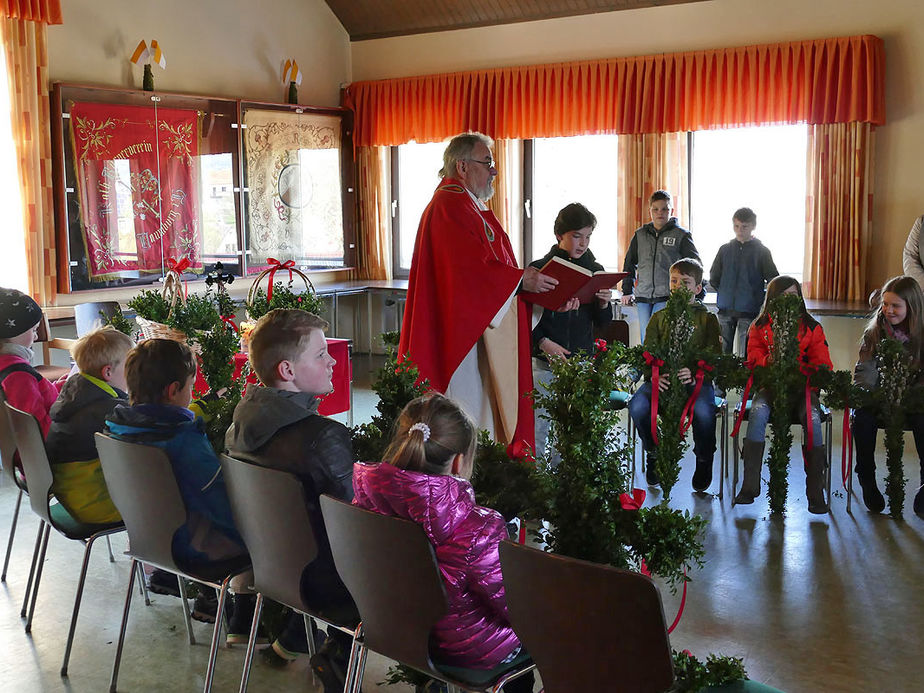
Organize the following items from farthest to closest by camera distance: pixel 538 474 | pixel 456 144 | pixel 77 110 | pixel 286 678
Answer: pixel 77 110 < pixel 456 144 < pixel 286 678 < pixel 538 474

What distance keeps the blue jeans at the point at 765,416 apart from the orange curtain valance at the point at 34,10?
17.1 feet

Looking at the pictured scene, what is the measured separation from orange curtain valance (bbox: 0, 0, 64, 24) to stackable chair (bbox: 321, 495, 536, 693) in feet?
18.5

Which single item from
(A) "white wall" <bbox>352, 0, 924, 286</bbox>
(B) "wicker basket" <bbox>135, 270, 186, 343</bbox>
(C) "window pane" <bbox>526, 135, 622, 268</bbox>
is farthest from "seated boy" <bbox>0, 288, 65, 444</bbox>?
(A) "white wall" <bbox>352, 0, 924, 286</bbox>

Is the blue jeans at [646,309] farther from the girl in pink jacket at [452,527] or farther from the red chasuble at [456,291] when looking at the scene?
the girl in pink jacket at [452,527]

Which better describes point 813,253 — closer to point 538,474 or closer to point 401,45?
point 401,45

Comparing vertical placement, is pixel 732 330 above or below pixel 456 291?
below

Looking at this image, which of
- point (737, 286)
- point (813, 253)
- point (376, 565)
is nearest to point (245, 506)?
point (376, 565)

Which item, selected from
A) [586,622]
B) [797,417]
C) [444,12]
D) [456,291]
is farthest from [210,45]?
[586,622]

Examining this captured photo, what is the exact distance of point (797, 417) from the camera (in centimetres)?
441

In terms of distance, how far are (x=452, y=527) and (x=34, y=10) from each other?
233 inches

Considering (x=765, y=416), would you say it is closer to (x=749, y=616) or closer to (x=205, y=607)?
(x=749, y=616)

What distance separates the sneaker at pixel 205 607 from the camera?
320 centimetres

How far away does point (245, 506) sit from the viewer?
2336mm

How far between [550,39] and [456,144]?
15.9 ft
